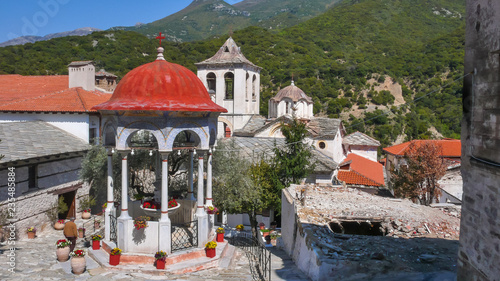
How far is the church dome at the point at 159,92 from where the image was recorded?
8.88 m

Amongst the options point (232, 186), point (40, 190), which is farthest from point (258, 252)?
point (40, 190)

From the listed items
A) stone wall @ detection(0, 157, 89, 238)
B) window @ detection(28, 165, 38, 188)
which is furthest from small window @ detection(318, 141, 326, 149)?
window @ detection(28, 165, 38, 188)

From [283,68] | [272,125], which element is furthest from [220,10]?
[272,125]

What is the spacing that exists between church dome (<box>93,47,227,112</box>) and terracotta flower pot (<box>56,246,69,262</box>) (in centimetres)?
353

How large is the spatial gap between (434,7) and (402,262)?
93581 millimetres

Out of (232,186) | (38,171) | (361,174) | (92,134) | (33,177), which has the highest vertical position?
(92,134)

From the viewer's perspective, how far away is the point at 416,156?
1900 centimetres

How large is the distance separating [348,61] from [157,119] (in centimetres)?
6205

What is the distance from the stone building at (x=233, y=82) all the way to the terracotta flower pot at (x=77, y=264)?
17.8m

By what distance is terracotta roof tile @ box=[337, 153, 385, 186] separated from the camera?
22.7 m

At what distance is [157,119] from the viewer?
354 inches

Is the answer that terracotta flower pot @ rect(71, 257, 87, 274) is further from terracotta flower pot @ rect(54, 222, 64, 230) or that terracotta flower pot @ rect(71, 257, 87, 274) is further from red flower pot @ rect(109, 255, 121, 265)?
terracotta flower pot @ rect(54, 222, 64, 230)

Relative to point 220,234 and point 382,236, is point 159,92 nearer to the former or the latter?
point 220,234

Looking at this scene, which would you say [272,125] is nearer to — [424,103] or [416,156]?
[416,156]
